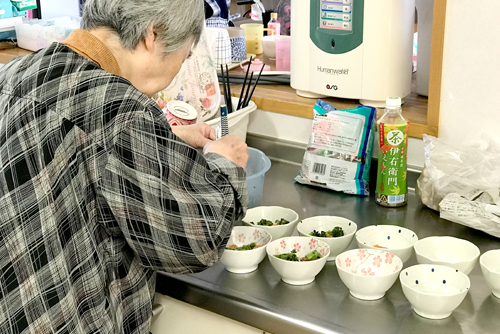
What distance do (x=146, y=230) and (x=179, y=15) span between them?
31cm

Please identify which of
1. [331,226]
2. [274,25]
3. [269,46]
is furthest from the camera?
[274,25]

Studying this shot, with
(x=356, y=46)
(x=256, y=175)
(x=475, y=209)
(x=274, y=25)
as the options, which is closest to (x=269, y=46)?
(x=274, y=25)

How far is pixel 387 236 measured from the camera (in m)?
1.12

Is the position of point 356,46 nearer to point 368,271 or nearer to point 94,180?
point 368,271

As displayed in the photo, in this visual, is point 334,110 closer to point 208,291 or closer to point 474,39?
point 474,39

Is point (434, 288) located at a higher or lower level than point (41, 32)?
lower

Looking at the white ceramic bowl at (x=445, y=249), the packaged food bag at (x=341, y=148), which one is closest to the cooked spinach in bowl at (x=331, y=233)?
the white ceramic bowl at (x=445, y=249)

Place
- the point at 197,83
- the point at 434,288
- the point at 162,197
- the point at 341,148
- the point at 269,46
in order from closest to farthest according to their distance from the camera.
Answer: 1. the point at 162,197
2. the point at 434,288
3. the point at 341,148
4. the point at 197,83
5. the point at 269,46

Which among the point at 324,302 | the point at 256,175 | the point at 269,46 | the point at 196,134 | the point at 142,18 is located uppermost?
the point at 142,18

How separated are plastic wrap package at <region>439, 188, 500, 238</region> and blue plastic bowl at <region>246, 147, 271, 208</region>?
14.8 inches

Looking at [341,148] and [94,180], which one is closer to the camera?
[94,180]

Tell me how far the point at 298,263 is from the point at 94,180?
0.37m

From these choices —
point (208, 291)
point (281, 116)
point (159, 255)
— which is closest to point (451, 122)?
point (281, 116)

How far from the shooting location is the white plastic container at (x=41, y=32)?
2.04 meters
